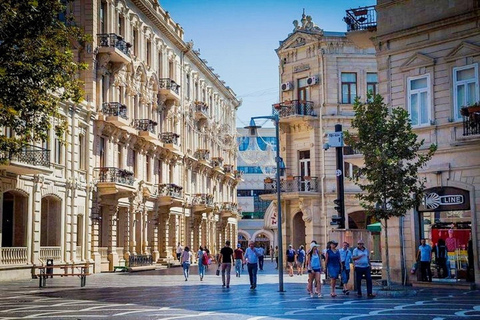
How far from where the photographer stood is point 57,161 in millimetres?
38906

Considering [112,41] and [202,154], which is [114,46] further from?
[202,154]

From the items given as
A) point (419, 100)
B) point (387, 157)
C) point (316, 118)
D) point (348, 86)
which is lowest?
point (387, 157)

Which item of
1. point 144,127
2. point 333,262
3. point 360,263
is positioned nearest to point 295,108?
point 144,127

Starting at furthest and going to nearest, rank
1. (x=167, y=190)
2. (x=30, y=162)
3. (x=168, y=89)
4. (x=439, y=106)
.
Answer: (x=168, y=89) < (x=167, y=190) < (x=30, y=162) < (x=439, y=106)

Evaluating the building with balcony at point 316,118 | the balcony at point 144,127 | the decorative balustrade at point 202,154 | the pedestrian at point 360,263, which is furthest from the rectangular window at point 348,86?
the pedestrian at point 360,263

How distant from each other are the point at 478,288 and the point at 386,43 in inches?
393

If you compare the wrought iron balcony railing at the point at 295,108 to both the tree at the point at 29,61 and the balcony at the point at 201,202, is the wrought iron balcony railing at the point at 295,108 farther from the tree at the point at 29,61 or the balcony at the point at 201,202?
the tree at the point at 29,61

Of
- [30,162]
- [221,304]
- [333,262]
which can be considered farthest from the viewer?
[30,162]

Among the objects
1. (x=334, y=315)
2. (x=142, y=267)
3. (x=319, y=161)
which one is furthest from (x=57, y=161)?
(x=334, y=315)

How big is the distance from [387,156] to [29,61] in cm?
1231

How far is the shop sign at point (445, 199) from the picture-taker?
26.7 metres

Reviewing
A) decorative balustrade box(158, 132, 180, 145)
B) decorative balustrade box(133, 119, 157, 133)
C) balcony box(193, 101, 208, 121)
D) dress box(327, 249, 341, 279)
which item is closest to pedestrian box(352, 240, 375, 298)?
dress box(327, 249, 341, 279)

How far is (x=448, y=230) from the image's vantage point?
27562mm

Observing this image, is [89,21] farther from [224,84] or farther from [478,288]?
[224,84]
